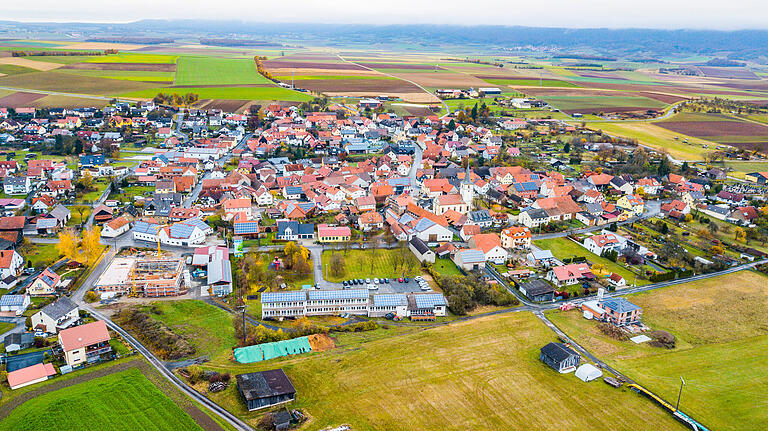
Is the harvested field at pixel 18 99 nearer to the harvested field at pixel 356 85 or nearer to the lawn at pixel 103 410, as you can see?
the harvested field at pixel 356 85

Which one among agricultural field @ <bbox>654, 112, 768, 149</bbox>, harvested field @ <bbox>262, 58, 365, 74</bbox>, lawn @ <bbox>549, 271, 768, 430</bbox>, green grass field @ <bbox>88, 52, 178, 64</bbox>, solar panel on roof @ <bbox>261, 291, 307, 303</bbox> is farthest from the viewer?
harvested field @ <bbox>262, 58, 365, 74</bbox>

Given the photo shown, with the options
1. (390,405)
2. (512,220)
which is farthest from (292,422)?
(512,220)

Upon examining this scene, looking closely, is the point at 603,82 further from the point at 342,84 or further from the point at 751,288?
the point at 751,288

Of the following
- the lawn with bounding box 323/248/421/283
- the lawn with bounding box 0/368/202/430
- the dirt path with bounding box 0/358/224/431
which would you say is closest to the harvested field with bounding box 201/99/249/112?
the lawn with bounding box 323/248/421/283

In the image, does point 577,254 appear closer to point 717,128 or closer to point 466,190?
point 466,190

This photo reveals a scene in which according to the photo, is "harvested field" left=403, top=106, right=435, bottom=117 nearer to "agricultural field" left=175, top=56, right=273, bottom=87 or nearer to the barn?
"agricultural field" left=175, top=56, right=273, bottom=87

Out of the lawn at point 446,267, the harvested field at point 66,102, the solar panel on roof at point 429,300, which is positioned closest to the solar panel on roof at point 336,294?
the solar panel on roof at point 429,300

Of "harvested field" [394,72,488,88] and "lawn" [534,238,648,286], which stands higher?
"harvested field" [394,72,488,88]
